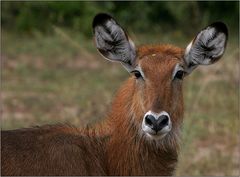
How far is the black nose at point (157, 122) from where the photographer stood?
5.84m

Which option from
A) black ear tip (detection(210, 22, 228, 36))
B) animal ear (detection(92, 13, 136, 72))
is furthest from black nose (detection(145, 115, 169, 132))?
black ear tip (detection(210, 22, 228, 36))

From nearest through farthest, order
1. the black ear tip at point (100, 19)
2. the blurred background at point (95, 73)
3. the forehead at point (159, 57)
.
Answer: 1. the forehead at point (159, 57)
2. the black ear tip at point (100, 19)
3. the blurred background at point (95, 73)

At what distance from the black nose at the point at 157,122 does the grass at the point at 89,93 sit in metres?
2.82

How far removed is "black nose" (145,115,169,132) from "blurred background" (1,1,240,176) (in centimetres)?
136

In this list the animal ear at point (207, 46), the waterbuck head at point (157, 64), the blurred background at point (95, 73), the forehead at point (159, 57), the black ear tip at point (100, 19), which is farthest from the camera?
the blurred background at point (95, 73)

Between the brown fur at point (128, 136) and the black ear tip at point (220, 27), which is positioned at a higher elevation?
the black ear tip at point (220, 27)

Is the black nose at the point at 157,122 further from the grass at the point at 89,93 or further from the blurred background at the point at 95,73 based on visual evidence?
the grass at the point at 89,93

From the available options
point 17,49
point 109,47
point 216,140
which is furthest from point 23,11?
point 109,47

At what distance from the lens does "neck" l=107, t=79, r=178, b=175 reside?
6.29 metres

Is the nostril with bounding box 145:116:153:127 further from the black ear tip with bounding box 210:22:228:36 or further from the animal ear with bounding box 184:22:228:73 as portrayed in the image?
the black ear tip with bounding box 210:22:228:36

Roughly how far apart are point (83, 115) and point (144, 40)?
4.53 m

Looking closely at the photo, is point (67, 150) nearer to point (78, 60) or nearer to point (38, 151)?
point (38, 151)

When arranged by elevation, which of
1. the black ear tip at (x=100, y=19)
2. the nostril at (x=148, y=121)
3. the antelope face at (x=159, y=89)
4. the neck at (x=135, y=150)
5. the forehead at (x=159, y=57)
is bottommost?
the neck at (x=135, y=150)

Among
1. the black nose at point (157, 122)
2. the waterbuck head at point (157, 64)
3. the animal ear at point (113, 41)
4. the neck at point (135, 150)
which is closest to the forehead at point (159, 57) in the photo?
the waterbuck head at point (157, 64)
